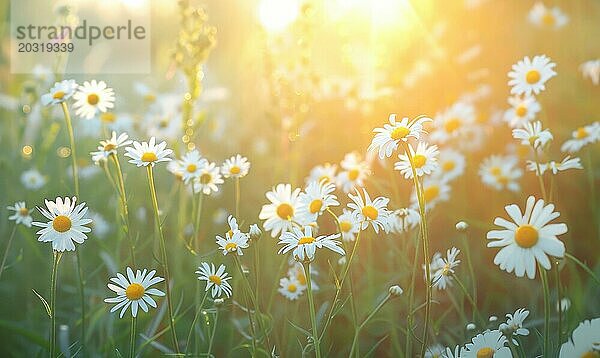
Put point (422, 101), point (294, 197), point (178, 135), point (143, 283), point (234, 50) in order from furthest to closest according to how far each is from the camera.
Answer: point (234, 50) → point (422, 101) → point (178, 135) → point (294, 197) → point (143, 283)

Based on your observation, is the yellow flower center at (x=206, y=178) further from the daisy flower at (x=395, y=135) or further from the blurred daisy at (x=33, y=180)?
the blurred daisy at (x=33, y=180)

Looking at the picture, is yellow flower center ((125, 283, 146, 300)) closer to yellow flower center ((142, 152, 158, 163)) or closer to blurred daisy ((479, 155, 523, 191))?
yellow flower center ((142, 152, 158, 163))

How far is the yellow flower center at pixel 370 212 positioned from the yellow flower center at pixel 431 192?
583 millimetres

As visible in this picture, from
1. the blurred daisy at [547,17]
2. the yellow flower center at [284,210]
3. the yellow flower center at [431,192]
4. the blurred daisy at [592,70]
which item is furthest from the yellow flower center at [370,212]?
the blurred daisy at [547,17]

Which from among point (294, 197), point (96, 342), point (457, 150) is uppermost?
point (457, 150)

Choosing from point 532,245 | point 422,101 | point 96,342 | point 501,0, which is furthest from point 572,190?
point 96,342

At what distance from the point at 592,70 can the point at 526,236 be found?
1.27 m

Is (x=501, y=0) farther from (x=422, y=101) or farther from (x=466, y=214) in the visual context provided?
(x=466, y=214)

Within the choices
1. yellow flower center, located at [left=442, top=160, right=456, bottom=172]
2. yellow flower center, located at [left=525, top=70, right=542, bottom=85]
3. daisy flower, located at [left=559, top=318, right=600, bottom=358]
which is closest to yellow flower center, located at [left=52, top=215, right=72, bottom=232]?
daisy flower, located at [left=559, top=318, right=600, bottom=358]

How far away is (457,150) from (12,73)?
5.08ft

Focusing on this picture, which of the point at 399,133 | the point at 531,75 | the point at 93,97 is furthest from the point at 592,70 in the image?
the point at 93,97

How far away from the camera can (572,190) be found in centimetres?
204

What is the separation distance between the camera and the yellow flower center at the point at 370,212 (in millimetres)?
1166

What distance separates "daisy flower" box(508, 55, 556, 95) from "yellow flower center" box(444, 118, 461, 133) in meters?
0.39
